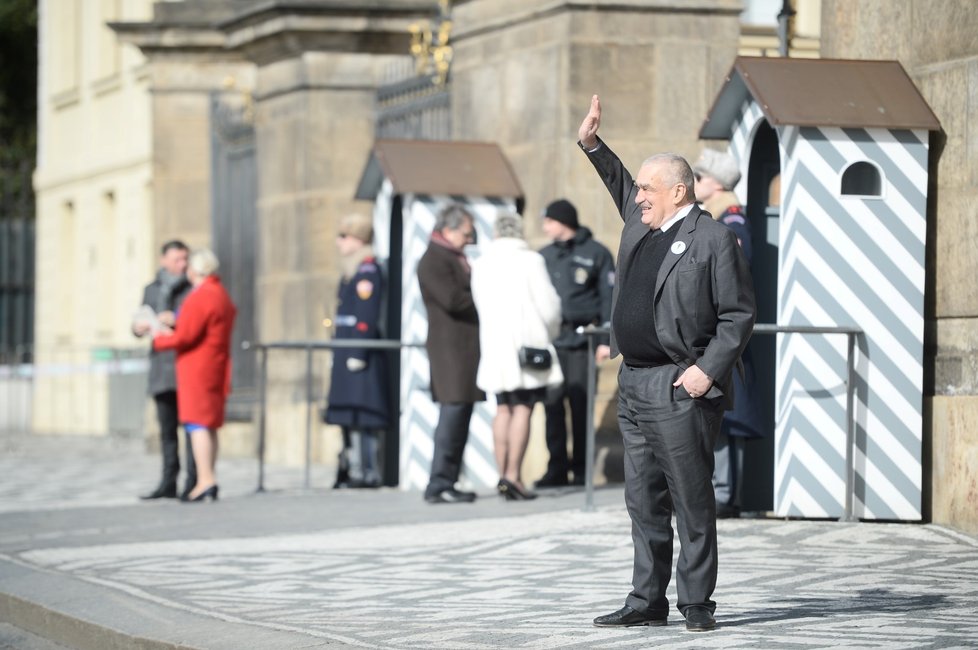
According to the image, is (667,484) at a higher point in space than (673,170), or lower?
lower

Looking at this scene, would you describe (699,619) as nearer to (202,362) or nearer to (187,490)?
(202,362)

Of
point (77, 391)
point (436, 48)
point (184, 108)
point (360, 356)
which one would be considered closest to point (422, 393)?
Answer: point (360, 356)

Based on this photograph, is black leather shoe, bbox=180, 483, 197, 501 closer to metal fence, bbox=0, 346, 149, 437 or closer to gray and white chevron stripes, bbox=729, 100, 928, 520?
gray and white chevron stripes, bbox=729, 100, 928, 520

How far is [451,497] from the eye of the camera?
13.1 metres

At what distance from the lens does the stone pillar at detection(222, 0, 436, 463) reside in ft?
60.4

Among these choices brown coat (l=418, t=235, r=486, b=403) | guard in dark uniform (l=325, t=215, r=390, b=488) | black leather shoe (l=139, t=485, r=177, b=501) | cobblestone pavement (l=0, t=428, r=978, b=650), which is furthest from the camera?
guard in dark uniform (l=325, t=215, r=390, b=488)

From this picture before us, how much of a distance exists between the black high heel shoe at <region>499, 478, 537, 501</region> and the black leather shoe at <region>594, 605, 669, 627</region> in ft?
16.9

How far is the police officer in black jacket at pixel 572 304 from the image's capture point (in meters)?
13.6

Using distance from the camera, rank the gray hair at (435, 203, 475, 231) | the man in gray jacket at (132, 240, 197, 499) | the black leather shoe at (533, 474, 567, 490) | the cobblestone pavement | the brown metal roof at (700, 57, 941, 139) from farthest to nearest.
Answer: the man in gray jacket at (132, 240, 197, 499)
the black leather shoe at (533, 474, 567, 490)
the gray hair at (435, 203, 475, 231)
the brown metal roof at (700, 57, 941, 139)
the cobblestone pavement

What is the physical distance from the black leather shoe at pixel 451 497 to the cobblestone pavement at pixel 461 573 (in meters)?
0.10

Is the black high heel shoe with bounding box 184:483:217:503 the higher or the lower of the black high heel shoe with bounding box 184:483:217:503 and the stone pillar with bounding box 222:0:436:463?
the lower

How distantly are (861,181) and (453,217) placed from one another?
2806 millimetres

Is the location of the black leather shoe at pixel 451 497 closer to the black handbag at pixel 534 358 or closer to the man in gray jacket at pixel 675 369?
the black handbag at pixel 534 358

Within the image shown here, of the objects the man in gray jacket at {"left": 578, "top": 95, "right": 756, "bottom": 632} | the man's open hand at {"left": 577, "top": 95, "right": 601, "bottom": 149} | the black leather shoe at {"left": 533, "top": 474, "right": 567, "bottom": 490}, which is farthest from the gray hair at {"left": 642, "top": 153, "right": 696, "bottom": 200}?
the black leather shoe at {"left": 533, "top": 474, "right": 567, "bottom": 490}
